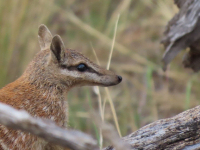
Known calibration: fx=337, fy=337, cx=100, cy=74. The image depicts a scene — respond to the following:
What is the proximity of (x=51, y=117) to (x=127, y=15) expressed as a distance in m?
4.42

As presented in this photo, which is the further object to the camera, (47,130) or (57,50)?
(57,50)

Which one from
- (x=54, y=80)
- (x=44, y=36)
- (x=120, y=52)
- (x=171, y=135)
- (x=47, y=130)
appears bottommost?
(x=47, y=130)

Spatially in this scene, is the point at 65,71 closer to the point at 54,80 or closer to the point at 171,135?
the point at 54,80

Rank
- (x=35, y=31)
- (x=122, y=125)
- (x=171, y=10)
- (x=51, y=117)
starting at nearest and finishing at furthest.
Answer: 1. (x=51, y=117)
2. (x=122, y=125)
3. (x=171, y=10)
4. (x=35, y=31)

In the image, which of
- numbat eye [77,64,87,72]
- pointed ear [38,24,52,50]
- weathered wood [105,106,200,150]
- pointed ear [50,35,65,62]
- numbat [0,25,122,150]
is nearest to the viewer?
weathered wood [105,106,200,150]

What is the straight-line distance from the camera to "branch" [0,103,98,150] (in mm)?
1364

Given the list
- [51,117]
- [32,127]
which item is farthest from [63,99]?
[32,127]

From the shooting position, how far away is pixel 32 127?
55.1 inches

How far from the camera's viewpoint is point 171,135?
92.3 inches

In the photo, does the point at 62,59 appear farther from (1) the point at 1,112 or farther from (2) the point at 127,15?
(2) the point at 127,15

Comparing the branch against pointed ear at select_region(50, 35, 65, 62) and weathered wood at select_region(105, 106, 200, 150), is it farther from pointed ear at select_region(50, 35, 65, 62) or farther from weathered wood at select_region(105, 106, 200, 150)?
pointed ear at select_region(50, 35, 65, 62)

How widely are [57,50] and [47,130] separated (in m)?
1.78

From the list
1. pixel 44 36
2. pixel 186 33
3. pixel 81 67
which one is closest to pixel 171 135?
pixel 81 67

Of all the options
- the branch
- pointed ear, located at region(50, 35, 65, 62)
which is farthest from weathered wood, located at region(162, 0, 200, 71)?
the branch
